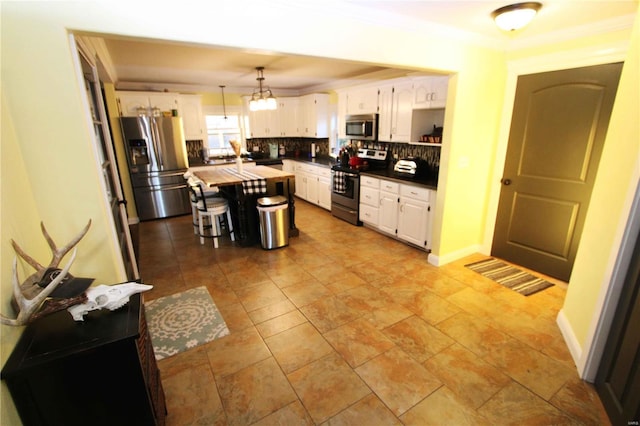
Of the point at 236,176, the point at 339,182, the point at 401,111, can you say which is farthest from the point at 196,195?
the point at 401,111

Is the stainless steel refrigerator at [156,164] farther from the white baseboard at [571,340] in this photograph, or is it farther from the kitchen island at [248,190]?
the white baseboard at [571,340]

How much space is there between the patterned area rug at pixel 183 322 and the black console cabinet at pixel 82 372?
95cm

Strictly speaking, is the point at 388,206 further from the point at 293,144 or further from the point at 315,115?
the point at 293,144

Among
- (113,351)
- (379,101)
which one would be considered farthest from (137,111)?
(113,351)

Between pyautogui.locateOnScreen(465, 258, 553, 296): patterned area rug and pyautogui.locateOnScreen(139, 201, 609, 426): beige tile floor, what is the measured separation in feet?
0.35

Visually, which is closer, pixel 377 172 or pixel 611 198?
pixel 611 198

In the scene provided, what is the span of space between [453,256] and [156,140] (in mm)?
4856

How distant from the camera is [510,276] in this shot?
3.22 m

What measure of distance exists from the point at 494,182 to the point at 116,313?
3.71 metres

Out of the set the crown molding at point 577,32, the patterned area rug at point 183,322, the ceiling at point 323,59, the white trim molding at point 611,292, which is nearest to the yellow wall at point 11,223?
the ceiling at point 323,59

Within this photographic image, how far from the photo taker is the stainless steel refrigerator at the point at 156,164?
488 centimetres

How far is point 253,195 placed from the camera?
4129 millimetres

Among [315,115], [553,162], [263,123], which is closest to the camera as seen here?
[553,162]

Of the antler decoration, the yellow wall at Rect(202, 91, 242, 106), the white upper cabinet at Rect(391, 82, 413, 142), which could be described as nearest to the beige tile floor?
the antler decoration
